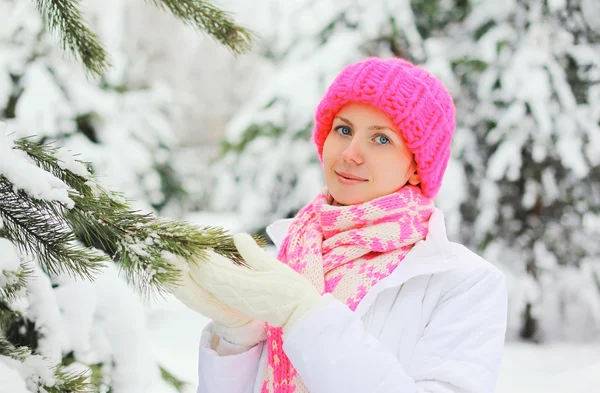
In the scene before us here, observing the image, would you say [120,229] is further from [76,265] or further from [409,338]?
[409,338]

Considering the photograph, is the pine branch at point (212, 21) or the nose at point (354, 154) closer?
the pine branch at point (212, 21)

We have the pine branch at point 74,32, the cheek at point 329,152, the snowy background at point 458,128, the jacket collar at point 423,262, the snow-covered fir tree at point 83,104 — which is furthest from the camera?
the snowy background at point 458,128

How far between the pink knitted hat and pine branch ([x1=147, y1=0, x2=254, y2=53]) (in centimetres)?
28

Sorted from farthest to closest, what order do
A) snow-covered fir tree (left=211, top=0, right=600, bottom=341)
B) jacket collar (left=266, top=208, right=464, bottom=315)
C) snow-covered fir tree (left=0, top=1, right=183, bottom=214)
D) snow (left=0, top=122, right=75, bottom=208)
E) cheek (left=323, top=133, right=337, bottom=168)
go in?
snow-covered fir tree (left=211, top=0, right=600, bottom=341), snow-covered fir tree (left=0, top=1, right=183, bottom=214), cheek (left=323, top=133, right=337, bottom=168), jacket collar (left=266, top=208, right=464, bottom=315), snow (left=0, top=122, right=75, bottom=208)

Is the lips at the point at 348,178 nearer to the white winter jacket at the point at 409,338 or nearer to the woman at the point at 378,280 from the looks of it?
the woman at the point at 378,280

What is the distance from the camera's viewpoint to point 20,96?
12.6 ft

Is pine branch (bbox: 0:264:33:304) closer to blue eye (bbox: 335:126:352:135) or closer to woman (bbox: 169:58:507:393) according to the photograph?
woman (bbox: 169:58:507:393)

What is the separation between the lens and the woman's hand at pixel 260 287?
104cm

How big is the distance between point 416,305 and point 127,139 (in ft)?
11.1

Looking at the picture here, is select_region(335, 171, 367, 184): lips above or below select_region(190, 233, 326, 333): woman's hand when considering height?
above

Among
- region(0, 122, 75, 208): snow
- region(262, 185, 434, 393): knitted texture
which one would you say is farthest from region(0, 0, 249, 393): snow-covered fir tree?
region(262, 185, 434, 393): knitted texture

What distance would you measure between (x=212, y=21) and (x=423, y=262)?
63 cm

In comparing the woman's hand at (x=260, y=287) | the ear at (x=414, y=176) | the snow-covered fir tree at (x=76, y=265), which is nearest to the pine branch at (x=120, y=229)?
the snow-covered fir tree at (x=76, y=265)

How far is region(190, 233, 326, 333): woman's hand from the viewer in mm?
1039
